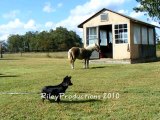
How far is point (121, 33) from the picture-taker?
93.6 feet

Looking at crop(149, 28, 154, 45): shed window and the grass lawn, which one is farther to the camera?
crop(149, 28, 154, 45): shed window

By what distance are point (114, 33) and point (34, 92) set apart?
687 inches

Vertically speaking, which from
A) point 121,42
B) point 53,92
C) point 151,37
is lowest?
point 53,92

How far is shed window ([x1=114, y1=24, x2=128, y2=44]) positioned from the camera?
1112 inches

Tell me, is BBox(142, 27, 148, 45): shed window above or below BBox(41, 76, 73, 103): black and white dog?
above

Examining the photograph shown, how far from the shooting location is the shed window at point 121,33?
28.2 m

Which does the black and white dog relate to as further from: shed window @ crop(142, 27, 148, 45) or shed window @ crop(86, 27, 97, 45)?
shed window @ crop(142, 27, 148, 45)

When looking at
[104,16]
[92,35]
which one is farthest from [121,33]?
[92,35]

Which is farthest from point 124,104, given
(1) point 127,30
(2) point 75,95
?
(1) point 127,30

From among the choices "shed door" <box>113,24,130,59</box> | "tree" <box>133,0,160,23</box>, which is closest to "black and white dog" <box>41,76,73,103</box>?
"tree" <box>133,0,160,23</box>

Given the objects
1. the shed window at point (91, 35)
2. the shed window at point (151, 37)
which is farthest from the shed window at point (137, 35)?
the shed window at point (151, 37)

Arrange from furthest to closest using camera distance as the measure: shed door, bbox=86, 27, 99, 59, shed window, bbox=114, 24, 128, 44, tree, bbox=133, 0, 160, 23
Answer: shed door, bbox=86, 27, 99, 59 < shed window, bbox=114, 24, 128, 44 < tree, bbox=133, 0, 160, 23

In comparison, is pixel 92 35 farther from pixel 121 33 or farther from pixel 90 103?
pixel 90 103

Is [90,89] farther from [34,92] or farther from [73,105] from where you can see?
[73,105]
